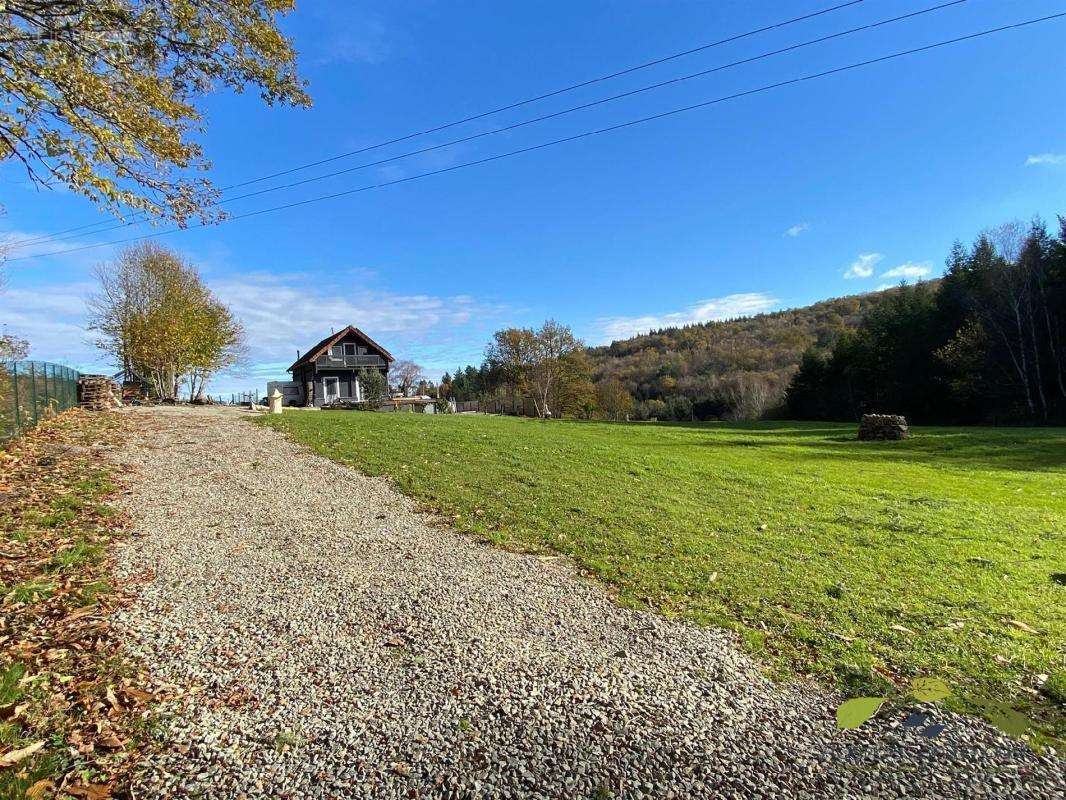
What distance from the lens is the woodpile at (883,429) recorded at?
16.0 metres

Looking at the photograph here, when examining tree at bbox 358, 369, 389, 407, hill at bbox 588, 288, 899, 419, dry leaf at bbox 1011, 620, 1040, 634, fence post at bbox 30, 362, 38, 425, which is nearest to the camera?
dry leaf at bbox 1011, 620, 1040, 634

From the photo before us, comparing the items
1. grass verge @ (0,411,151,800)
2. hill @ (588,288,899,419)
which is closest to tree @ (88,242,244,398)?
grass verge @ (0,411,151,800)

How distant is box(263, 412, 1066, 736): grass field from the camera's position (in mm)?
3174

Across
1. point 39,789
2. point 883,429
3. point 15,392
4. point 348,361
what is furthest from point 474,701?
point 348,361

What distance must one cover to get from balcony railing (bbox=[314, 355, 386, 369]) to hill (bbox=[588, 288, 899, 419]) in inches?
1210

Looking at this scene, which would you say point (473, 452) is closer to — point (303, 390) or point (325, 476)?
point (325, 476)

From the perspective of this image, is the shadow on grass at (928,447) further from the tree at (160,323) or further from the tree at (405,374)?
the tree at (405,374)

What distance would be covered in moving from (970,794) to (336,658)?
3.35 meters

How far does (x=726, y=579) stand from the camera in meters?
4.34

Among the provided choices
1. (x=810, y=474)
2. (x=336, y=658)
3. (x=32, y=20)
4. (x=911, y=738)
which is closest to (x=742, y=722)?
(x=911, y=738)

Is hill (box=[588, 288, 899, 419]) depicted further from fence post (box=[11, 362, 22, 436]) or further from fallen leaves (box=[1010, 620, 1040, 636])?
→ fence post (box=[11, 362, 22, 436])

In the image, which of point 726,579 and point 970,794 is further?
point 726,579

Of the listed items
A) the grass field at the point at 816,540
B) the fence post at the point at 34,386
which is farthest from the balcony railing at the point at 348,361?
the grass field at the point at 816,540

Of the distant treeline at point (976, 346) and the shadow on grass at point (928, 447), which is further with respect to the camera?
the distant treeline at point (976, 346)
